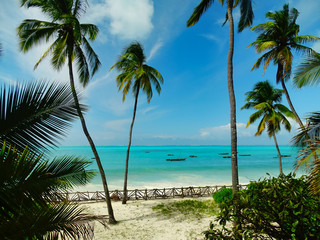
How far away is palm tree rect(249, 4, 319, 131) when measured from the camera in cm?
1021

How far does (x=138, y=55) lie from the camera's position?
1312 centimetres

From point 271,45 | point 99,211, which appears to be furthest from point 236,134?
point 99,211

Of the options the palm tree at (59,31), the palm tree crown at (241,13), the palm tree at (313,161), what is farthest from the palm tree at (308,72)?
the palm tree at (59,31)

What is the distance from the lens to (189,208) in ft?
36.7

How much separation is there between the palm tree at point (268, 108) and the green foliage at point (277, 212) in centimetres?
1418

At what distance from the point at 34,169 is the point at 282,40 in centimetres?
1449

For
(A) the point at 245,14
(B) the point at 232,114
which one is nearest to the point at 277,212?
(B) the point at 232,114

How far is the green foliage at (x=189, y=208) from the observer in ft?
33.7

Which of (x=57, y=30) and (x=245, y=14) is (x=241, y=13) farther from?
(x=57, y=30)

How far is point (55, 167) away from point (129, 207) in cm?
1139

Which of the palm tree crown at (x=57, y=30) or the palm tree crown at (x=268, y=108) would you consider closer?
the palm tree crown at (x=57, y=30)

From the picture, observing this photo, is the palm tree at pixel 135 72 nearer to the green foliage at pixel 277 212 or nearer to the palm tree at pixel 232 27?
the palm tree at pixel 232 27

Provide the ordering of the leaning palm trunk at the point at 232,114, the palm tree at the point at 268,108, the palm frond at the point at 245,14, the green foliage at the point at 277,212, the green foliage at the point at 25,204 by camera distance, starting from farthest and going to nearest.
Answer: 1. the palm tree at the point at 268,108
2. the palm frond at the point at 245,14
3. the leaning palm trunk at the point at 232,114
4. the green foliage at the point at 277,212
5. the green foliage at the point at 25,204

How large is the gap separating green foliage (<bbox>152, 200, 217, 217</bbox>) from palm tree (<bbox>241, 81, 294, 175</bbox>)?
9.21m
